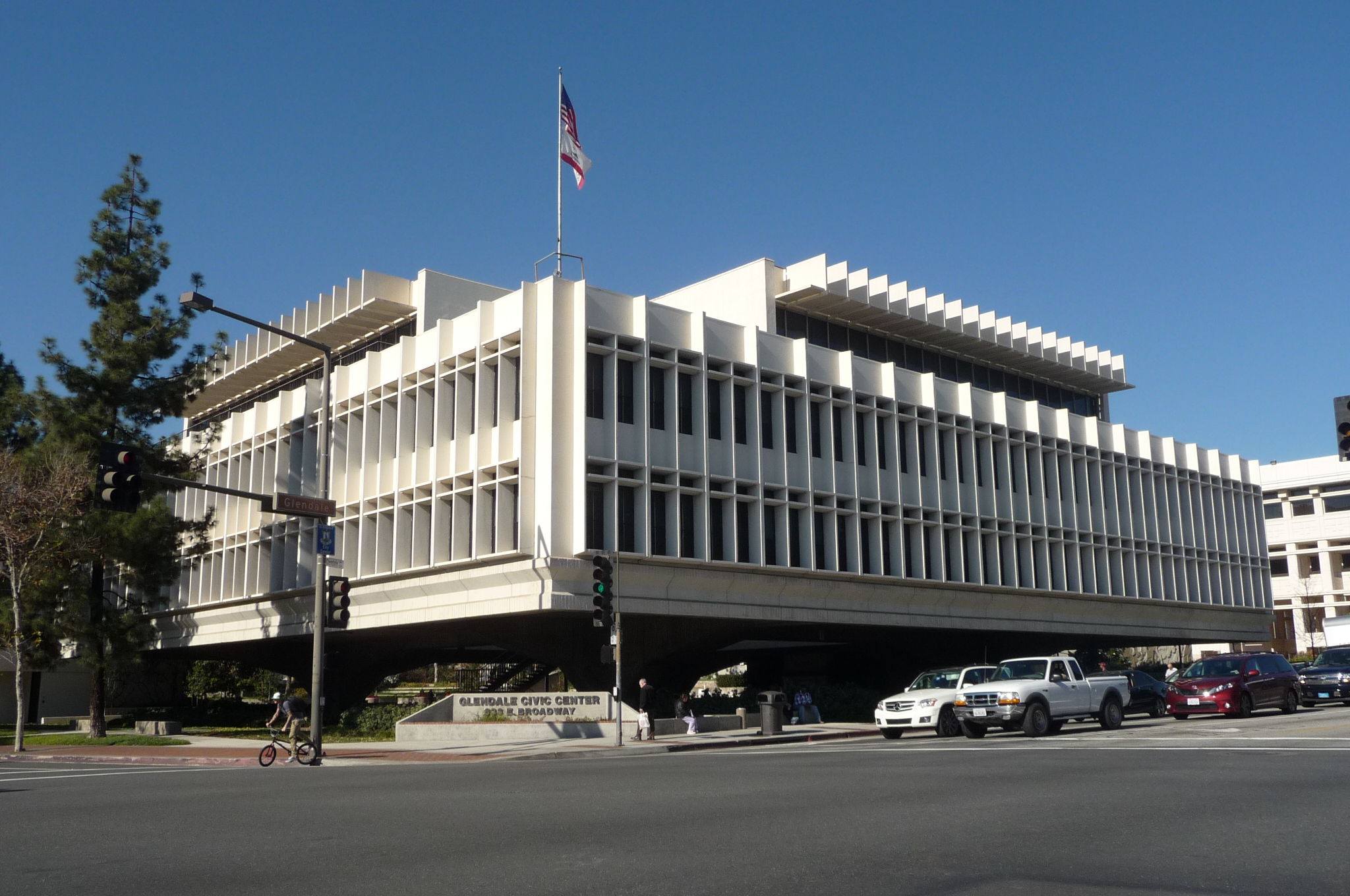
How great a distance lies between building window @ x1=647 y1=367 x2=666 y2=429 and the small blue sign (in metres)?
12.8

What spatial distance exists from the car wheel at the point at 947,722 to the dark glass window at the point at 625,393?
543 inches

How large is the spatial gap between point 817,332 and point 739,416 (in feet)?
31.6

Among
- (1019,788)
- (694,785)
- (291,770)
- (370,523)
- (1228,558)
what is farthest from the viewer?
(1228,558)

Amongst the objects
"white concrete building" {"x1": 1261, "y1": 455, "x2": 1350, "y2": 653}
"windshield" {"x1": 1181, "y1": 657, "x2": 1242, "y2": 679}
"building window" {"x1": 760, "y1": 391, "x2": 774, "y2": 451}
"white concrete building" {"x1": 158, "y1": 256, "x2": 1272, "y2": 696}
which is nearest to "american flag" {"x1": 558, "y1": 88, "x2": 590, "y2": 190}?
"white concrete building" {"x1": 158, "y1": 256, "x2": 1272, "y2": 696}

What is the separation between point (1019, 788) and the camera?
1312cm

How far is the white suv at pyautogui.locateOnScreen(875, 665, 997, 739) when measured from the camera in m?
26.8

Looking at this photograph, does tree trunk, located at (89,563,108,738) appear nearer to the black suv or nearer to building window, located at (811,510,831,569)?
building window, located at (811,510,831,569)

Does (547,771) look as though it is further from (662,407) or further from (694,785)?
(662,407)

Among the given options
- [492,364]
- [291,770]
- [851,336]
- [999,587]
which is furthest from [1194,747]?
[851,336]

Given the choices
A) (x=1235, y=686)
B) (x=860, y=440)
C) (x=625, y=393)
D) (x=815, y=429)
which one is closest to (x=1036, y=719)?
(x=1235, y=686)

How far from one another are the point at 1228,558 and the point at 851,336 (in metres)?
25.8

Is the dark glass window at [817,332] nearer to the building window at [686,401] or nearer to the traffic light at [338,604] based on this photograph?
the building window at [686,401]

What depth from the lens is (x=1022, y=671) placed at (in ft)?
84.2

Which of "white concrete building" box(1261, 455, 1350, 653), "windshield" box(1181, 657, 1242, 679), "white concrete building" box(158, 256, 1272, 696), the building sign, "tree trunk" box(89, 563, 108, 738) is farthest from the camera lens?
"white concrete building" box(1261, 455, 1350, 653)
